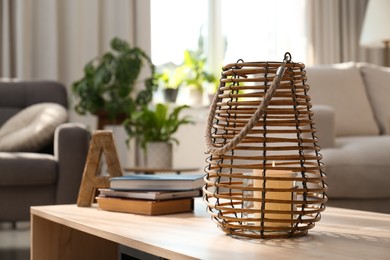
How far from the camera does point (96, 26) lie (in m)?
4.81

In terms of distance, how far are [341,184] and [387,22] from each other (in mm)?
2485

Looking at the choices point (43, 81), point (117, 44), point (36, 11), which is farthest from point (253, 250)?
point (36, 11)

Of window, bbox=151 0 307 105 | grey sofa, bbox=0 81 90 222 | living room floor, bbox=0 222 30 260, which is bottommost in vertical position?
living room floor, bbox=0 222 30 260

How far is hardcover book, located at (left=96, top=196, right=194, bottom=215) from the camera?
162 cm

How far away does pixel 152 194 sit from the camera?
63.9 inches

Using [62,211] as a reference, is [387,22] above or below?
above

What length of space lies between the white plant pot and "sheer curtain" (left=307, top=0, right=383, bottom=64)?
7.41 ft

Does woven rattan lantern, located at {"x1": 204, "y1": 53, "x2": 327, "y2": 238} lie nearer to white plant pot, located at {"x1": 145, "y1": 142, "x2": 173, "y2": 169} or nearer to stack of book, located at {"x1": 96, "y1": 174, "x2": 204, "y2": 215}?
stack of book, located at {"x1": 96, "y1": 174, "x2": 204, "y2": 215}

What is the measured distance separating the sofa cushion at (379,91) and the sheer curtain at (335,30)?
1.89 metres

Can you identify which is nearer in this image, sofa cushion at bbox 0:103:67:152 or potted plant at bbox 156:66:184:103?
sofa cushion at bbox 0:103:67:152

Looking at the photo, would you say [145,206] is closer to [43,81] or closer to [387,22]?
[43,81]

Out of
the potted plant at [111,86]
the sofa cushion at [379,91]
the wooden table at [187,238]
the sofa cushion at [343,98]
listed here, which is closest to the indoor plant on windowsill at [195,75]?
the potted plant at [111,86]

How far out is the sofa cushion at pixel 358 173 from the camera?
8.82 feet

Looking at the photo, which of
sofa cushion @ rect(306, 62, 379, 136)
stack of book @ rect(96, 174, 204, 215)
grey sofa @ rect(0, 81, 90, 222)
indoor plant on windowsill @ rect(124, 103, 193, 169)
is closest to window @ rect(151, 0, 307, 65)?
indoor plant on windowsill @ rect(124, 103, 193, 169)
